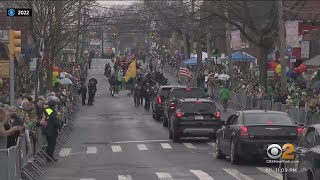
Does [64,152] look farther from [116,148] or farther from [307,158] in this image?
[307,158]

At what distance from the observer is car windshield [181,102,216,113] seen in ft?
97.1

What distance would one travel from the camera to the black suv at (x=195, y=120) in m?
29.4

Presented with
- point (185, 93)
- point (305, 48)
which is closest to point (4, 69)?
point (185, 93)

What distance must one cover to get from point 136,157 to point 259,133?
4950mm

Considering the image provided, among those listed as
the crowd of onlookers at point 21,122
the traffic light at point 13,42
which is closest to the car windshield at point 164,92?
the crowd of onlookers at point 21,122

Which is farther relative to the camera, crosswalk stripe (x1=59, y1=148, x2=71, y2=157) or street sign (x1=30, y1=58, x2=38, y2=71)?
street sign (x1=30, y1=58, x2=38, y2=71)

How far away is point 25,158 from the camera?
18.9m

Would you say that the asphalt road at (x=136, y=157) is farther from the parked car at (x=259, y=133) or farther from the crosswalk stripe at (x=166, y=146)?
the parked car at (x=259, y=133)

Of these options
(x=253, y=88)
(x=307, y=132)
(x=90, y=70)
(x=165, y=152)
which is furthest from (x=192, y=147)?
(x=90, y=70)

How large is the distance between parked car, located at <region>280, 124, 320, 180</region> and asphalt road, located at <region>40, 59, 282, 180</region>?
3.53 m

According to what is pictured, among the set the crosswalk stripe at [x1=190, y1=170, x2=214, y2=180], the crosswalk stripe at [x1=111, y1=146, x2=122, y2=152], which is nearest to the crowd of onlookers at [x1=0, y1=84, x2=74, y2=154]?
the crosswalk stripe at [x1=111, y1=146, x2=122, y2=152]

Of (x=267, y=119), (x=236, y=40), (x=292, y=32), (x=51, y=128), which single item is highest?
(x=292, y=32)

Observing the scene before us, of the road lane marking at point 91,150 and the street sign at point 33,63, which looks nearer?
the road lane marking at point 91,150

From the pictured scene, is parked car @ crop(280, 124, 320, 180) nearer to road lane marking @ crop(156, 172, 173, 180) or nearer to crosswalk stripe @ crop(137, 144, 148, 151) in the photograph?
road lane marking @ crop(156, 172, 173, 180)
